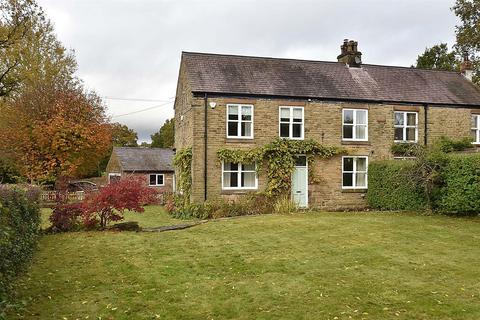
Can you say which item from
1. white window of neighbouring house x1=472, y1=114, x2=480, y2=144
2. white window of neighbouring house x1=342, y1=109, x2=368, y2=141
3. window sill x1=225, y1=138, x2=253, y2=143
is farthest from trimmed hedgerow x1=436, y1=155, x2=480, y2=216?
window sill x1=225, y1=138, x2=253, y2=143

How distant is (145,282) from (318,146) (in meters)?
16.1

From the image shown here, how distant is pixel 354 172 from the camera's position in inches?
974

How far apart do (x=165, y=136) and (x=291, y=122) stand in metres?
63.0

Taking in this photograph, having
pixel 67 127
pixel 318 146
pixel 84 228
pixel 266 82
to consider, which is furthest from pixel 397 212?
pixel 67 127

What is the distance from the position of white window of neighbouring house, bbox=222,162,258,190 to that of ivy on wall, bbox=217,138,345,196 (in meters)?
0.47

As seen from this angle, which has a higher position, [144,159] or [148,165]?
[144,159]

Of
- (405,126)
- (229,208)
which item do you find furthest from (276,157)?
(405,126)

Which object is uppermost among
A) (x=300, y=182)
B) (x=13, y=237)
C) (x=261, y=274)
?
(x=300, y=182)

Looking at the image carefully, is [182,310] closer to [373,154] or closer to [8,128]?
[373,154]

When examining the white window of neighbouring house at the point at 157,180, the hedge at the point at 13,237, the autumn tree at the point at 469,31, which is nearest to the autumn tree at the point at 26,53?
the hedge at the point at 13,237

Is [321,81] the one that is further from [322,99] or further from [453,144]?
[453,144]

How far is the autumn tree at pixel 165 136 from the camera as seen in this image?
8338 cm

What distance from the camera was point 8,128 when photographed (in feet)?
111

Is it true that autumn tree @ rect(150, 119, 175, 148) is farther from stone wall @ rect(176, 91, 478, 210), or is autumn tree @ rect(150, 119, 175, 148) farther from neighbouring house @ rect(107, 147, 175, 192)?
stone wall @ rect(176, 91, 478, 210)
